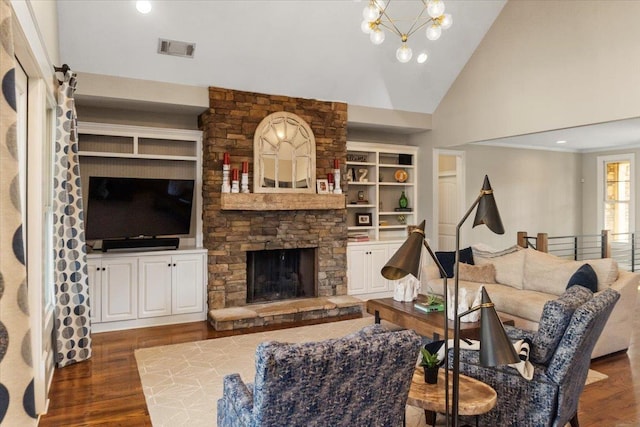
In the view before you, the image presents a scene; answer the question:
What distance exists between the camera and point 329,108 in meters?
6.22

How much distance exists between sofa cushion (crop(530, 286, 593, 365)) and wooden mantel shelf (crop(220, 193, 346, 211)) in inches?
145

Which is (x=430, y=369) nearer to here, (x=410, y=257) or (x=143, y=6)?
(x=410, y=257)

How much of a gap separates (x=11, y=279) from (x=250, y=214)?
435 cm

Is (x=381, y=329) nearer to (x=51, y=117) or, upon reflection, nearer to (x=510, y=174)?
(x=51, y=117)

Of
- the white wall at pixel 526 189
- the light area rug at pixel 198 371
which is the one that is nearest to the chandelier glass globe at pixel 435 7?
the light area rug at pixel 198 371

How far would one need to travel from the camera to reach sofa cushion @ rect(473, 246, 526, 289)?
16.9 ft

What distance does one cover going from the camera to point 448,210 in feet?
26.0

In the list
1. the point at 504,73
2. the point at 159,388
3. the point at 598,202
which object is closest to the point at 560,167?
the point at 598,202

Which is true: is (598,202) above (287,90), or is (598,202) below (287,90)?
below

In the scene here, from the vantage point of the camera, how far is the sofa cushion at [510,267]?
5.16 m

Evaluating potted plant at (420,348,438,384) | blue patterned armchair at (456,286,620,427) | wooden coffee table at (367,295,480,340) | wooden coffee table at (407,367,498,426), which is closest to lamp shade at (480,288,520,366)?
wooden coffee table at (407,367,498,426)

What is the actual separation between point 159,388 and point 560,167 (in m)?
8.35

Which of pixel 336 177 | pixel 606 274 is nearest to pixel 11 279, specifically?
pixel 606 274

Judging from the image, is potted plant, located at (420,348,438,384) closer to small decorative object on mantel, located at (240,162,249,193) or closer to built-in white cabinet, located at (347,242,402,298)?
small decorative object on mantel, located at (240,162,249,193)
